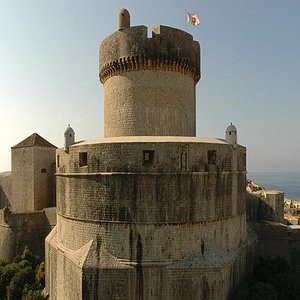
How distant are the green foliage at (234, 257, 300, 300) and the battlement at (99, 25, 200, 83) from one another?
36.5 feet

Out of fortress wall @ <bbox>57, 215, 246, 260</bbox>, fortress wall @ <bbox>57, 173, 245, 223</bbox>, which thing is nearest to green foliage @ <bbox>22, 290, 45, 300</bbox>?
fortress wall @ <bbox>57, 215, 246, 260</bbox>

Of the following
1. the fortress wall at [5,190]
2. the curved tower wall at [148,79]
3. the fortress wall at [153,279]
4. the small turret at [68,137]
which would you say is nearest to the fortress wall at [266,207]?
the curved tower wall at [148,79]

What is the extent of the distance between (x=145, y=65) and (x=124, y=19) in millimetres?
3189

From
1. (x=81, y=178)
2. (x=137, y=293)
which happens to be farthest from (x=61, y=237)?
(x=137, y=293)

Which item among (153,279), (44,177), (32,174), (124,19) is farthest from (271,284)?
(32,174)

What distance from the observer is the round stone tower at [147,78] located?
1488cm

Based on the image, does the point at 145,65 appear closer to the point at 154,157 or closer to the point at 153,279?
the point at 154,157

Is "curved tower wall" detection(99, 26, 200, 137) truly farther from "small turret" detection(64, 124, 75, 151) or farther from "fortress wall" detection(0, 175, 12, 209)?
"fortress wall" detection(0, 175, 12, 209)

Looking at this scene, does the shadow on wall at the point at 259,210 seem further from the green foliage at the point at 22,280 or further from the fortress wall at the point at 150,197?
the green foliage at the point at 22,280

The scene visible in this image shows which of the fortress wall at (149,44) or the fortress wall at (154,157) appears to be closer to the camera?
the fortress wall at (154,157)

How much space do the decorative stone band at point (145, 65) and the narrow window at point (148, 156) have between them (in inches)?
227

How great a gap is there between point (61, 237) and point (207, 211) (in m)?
6.84

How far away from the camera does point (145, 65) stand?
49.0 feet

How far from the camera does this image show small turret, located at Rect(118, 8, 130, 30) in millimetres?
15664
